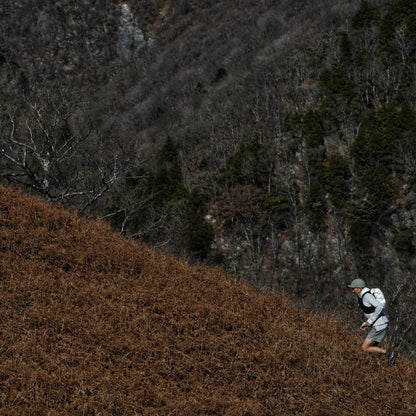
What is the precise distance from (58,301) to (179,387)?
8.98 feet

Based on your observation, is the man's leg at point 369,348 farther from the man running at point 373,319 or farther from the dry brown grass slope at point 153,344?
the dry brown grass slope at point 153,344

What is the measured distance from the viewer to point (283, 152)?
5512cm

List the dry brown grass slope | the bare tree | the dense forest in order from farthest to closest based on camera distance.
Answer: the dense forest < the bare tree < the dry brown grass slope

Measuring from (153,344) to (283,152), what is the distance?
50.9m

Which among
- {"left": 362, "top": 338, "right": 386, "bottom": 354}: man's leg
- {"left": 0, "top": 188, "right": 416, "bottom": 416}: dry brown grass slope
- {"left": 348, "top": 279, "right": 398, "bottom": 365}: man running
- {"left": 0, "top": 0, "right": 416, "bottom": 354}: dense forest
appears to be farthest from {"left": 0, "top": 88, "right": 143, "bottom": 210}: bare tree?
{"left": 362, "top": 338, "right": 386, "bottom": 354}: man's leg

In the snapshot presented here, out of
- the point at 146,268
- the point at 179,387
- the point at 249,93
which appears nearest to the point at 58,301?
the point at 146,268

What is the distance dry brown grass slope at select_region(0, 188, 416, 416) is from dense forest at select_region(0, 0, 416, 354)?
5.74 metres

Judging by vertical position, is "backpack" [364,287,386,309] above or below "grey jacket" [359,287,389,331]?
above

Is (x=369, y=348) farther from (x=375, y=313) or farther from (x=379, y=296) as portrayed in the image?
(x=379, y=296)

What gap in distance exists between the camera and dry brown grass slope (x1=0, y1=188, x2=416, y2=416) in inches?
215

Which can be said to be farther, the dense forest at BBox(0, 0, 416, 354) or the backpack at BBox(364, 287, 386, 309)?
the dense forest at BBox(0, 0, 416, 354)

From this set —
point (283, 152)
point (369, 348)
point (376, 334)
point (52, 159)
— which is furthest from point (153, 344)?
point (283, 152)

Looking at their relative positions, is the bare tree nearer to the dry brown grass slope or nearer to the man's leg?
the dry brown grass slope

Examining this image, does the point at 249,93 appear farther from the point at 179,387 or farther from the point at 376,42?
the point at 179,387
